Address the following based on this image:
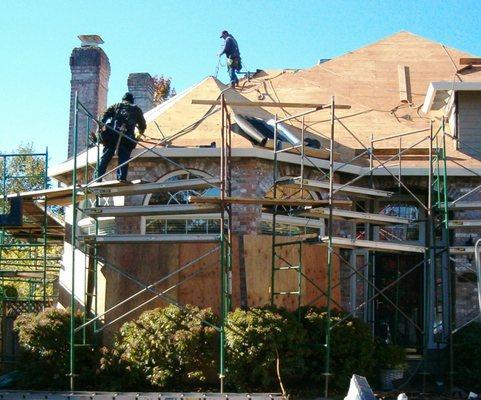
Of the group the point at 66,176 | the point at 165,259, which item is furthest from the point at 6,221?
the point at 165,259

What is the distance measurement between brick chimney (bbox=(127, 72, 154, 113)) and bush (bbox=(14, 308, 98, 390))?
8866mm

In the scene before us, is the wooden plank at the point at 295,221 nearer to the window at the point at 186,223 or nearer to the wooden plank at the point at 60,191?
the window at the point at 186,223

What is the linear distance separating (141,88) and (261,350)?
10.3 metres

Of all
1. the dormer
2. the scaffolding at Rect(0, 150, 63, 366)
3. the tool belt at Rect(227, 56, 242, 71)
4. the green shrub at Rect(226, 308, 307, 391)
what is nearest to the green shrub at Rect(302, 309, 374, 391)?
the green shrub at Rect(226, 308, 307, 391)

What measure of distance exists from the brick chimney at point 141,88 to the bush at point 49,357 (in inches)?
349

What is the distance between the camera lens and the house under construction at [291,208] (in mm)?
13312

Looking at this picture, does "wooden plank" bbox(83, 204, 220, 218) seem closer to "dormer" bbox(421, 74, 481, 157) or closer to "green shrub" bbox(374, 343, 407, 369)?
"green shrub" bbox(374, 343, 407, 369)

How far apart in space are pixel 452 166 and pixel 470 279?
81.0 inches

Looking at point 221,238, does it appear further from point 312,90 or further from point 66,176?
point 312,90

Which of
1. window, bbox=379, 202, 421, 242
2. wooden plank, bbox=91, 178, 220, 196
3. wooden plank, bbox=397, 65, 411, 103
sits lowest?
window, bbox=379, 202, 421, 242

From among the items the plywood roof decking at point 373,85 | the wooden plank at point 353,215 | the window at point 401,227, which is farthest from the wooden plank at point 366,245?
the plywood roof decking at point 373,85

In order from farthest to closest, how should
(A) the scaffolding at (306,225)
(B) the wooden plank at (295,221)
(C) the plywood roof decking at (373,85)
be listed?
(C) the plywood roof decking at (373,85)
(B) the wooden plank at (295,221)
(A) the scaffolding at (306,225)

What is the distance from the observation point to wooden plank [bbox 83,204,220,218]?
12656 millimetres

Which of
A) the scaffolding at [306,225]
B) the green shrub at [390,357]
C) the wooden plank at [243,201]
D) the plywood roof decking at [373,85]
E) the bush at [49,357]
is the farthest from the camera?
the plywood roof decking at [373,85]
